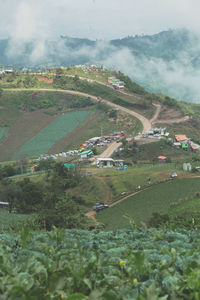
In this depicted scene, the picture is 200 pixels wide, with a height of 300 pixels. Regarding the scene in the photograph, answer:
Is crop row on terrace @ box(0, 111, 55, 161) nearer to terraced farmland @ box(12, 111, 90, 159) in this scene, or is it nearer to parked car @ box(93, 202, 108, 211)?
terraced farmland @ box(12, 111, 90, 159)

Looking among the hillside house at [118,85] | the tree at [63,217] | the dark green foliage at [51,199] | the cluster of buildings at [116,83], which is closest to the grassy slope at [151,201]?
the tree at [63,217]

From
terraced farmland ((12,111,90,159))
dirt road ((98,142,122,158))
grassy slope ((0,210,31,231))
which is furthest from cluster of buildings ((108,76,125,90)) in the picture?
grassy slope ((0,210,31,231))

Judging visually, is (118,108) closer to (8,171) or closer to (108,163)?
(108,163)

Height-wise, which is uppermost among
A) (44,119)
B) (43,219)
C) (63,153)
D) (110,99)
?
(110,99)

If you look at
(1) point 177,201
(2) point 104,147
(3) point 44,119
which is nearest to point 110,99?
(3) point 44,119

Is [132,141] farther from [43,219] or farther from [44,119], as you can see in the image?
[43,219]

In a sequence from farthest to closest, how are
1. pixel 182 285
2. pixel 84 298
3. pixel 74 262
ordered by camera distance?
pixel 74 262
pixel 182 285
pixel 84 298

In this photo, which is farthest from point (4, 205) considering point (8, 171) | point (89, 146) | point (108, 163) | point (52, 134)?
point (52, 134)
